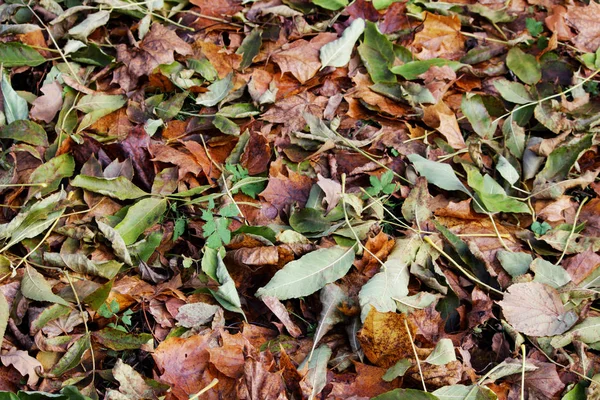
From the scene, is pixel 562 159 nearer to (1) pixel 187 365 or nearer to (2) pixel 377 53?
(2) pixel 377 53

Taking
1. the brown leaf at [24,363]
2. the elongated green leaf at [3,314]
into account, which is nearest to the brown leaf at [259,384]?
the brown leaf at [24,363]

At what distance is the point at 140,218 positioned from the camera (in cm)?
194

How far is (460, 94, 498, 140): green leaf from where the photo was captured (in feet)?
7.41

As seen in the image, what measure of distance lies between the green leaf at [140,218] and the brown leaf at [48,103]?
0.59 meters

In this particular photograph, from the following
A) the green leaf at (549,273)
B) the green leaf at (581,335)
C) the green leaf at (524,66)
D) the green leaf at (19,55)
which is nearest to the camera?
the green leaf at (581,335)

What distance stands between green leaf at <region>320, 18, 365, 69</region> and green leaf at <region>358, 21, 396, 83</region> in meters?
0.04

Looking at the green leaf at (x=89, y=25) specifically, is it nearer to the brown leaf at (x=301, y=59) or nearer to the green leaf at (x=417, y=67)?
the brown leaf at (x=301, y=59)

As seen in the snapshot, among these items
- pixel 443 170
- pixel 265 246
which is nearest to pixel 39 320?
pixel 265 246

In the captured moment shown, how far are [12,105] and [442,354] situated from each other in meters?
1.74

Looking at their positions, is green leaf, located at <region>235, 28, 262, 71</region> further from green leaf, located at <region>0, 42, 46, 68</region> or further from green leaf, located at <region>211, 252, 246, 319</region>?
green leaf, located at <region>211, 252, 246, 319</region>

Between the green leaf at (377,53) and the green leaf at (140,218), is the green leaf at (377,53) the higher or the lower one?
the higher one

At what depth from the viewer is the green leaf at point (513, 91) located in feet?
7.71

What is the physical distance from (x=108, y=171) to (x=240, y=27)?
35.0 inches

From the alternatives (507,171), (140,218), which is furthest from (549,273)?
(140,218)
